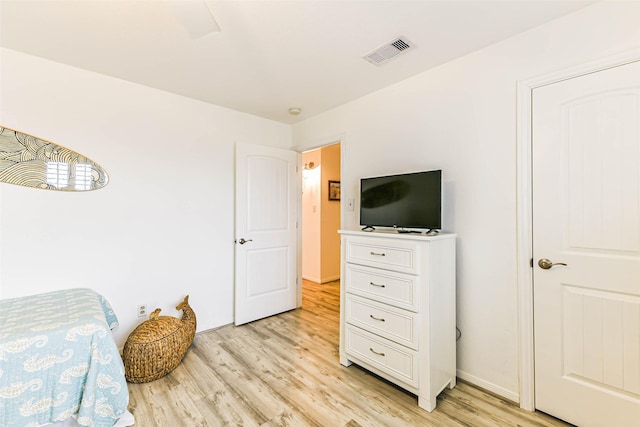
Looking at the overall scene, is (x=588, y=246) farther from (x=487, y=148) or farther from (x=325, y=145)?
(x=325, y=145)

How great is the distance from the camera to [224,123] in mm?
3127

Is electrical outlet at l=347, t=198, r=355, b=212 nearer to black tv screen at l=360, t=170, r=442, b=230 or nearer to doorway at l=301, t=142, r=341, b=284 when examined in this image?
black tv screen at l=360, t=170, r=442, b=230

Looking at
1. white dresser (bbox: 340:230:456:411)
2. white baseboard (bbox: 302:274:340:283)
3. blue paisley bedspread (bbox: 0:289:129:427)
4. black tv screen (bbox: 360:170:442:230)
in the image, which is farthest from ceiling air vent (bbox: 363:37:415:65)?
white baseboard (bbox: 302:274:340:283)

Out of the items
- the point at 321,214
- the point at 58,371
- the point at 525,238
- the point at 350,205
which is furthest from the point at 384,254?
the point at 321,214

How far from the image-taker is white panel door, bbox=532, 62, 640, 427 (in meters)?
1.48

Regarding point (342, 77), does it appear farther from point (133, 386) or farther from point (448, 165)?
point (133, 386)

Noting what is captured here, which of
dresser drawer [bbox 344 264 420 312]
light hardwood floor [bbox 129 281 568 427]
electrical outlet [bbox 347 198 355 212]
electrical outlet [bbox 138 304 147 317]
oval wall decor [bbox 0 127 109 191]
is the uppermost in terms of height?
oval wall decor [bbox 0 127 109 191]

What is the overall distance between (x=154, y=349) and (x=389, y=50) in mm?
2745

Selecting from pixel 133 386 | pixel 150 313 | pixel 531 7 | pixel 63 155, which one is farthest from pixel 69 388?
pixel 531 7

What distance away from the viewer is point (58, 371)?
1.48 metres

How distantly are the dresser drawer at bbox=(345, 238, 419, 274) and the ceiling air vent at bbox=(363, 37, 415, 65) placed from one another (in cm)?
134

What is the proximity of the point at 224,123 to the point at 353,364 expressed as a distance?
106 inches

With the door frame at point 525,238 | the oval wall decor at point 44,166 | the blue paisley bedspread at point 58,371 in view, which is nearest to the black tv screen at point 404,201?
the door frame at point 525,238

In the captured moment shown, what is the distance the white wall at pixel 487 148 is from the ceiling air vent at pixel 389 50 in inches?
4.4
